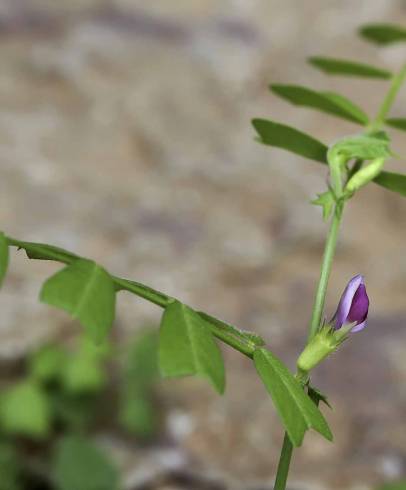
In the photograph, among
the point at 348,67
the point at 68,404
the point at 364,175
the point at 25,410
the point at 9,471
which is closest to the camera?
the point at 364,175

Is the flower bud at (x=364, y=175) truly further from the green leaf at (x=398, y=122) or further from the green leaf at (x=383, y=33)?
the green leaf at (x=383, y=33)

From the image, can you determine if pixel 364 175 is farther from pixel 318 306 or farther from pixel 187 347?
pixel 187 347

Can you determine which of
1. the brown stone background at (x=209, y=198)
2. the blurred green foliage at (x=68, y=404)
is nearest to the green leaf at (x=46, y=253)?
the blurred green foliage at (x=68, y=404)

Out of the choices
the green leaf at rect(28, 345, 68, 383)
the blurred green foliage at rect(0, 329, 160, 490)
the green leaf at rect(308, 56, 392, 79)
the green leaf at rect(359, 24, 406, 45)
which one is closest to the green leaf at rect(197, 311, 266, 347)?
the green leaf at rect(308, 56, 392, 79)

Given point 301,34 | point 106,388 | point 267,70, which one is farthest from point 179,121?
point 106,388

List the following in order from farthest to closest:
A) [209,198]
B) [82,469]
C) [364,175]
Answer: [209,198] < [82,469] < [364,175]

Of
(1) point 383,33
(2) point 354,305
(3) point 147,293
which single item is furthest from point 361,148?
(1) point 383,33
